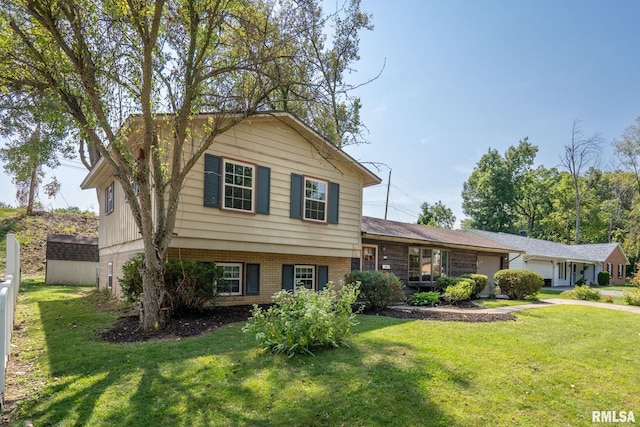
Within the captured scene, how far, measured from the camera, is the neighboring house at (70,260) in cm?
1948

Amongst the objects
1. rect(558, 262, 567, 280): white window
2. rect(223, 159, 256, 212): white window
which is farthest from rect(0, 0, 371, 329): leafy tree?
rect(558, 262, 567, 280): white window

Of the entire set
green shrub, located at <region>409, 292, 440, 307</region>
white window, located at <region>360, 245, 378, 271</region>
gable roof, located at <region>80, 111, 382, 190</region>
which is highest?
gable roof, located at <region>80, 111, 382, 190</region>

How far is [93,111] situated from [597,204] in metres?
51.9

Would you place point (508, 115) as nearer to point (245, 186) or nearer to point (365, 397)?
point (245, 186)

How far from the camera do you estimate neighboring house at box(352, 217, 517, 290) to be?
→ 15.1 m

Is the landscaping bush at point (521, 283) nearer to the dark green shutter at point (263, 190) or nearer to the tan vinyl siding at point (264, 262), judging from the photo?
the tan vinyl siding at point (264, 262)

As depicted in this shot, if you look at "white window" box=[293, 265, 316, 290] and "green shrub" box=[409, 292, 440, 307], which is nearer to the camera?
"white window" box=[293, 265, 316, 290]

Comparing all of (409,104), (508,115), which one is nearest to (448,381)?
(409,104)

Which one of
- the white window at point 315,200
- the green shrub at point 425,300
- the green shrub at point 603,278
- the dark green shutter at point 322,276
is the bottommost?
the green shrub at point 603,278

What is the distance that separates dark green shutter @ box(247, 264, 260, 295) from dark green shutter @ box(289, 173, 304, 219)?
6.53 ft

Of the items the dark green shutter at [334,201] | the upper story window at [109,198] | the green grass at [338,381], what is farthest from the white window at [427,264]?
the upper story window at [109,198]

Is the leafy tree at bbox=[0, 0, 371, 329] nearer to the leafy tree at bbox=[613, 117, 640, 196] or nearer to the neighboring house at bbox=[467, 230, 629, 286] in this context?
the neighboring house at bbox=[467, 230, 629, 286]

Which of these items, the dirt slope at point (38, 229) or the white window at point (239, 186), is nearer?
the white window at point (239, 186)

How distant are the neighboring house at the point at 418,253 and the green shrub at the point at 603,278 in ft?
64.7
